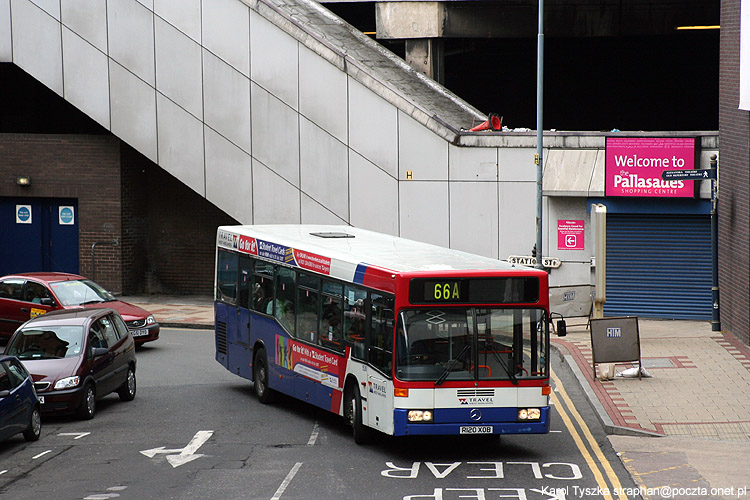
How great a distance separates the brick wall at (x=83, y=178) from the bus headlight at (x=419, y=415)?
19192 millimetres

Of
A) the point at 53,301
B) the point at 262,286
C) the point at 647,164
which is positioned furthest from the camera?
the point at 647,164

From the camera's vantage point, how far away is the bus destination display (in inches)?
531

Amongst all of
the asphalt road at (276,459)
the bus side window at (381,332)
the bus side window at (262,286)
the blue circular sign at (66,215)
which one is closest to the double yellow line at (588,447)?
the asphalt road at (276,459)

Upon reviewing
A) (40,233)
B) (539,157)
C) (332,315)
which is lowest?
(332,315)

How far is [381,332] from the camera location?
45.4 feet

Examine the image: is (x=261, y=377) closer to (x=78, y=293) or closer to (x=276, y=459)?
(x=276, y=459)

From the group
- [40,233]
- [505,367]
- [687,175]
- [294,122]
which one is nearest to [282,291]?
[505,367]

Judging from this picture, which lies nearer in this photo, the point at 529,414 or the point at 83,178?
the point at 529,414

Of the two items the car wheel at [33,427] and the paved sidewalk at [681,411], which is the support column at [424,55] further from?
the car wheel at [33,427]

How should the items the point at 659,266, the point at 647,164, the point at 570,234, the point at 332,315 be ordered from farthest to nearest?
1. the point at 570,234
2. the point at 659,266
3. the point at 647,164
4. the point at 332,315

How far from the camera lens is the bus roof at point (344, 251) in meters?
14.3

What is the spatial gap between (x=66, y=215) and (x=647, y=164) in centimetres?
1628

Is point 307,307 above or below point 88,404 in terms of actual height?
above

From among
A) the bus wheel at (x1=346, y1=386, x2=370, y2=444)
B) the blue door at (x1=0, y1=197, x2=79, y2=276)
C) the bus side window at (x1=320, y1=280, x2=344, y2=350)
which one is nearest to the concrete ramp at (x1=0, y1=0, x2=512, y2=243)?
the blue door at (x1=0, y1=197, x2=79, y2=276)
